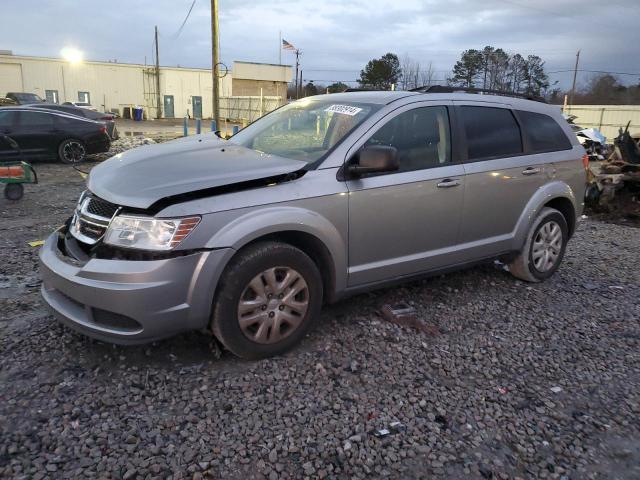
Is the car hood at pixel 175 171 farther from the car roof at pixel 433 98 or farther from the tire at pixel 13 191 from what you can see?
the tire at pixel 13 191

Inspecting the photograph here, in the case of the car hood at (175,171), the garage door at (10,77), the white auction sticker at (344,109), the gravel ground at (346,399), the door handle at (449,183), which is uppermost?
the garage door at (10,77)

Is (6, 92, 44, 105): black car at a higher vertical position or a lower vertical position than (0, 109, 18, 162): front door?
higher

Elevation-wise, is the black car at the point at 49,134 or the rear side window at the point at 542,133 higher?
the rear side window at the point at 542,133

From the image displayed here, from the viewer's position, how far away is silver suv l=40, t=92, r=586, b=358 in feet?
9.96

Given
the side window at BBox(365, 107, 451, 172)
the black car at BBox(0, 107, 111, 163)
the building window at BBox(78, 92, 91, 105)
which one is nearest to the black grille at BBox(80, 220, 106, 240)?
the side window at BBox(365, 107, 451, 172)

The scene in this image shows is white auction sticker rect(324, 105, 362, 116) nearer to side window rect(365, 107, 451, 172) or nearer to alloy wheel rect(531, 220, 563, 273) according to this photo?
side window rect(365, 107, 451, 172)

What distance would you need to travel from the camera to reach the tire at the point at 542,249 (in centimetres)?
503

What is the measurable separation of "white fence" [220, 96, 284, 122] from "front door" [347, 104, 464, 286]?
89.4ft

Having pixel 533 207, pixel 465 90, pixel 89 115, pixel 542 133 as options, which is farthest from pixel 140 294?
pixel 89 115

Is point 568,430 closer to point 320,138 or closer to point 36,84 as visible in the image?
point 320,138

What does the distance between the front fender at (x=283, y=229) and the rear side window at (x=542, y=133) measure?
2.46 metres

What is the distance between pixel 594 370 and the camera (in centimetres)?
361

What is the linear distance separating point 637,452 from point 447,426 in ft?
3.26

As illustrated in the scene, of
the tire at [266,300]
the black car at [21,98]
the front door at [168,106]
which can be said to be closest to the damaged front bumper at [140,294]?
the tire at [266,300]
